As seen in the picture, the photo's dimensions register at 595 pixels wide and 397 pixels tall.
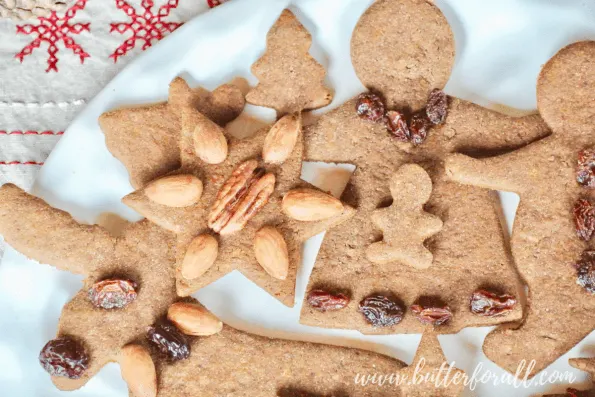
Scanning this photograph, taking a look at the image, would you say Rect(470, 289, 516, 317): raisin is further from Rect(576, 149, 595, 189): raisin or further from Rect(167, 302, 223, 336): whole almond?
Rect(167, 302, 223, 336): whole almond

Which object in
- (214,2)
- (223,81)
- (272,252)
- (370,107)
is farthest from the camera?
(214,2)

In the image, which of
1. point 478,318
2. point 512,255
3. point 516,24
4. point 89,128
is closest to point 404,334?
point 478,318

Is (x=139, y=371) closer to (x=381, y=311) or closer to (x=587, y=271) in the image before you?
(x=381, y=311)

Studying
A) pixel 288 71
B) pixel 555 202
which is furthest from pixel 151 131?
pixel 555 202

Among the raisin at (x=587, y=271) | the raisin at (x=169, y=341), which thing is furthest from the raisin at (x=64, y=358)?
the raisin at (x=587, y=271)

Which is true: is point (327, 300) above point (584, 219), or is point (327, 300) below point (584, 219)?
below

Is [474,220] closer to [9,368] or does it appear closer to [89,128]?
[89,128]

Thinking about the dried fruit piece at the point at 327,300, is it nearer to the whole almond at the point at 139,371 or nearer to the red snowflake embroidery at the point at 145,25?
the whole almond at the point at 139,371
